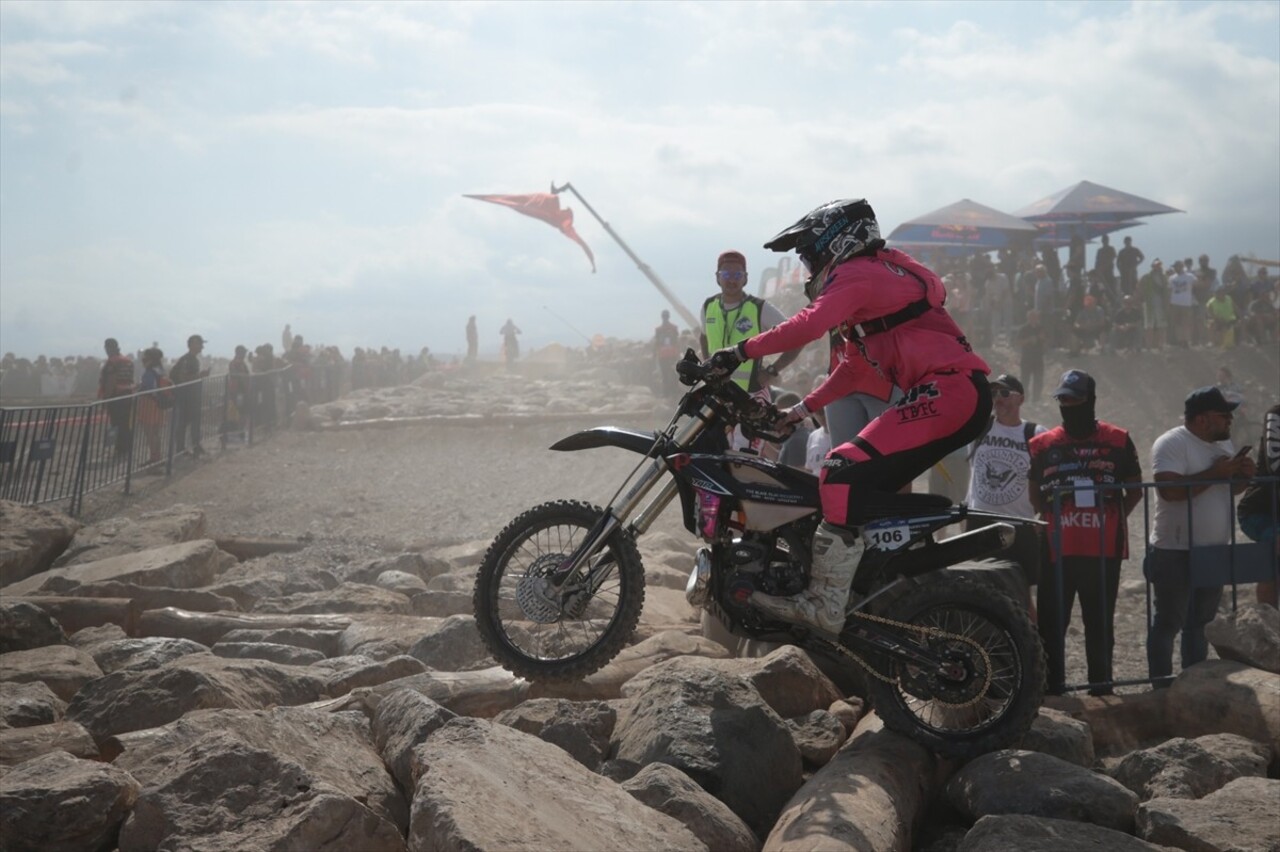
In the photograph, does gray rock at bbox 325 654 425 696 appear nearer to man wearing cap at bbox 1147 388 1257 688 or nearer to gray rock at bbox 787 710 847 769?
gray rock at bbox 787 710 847 769

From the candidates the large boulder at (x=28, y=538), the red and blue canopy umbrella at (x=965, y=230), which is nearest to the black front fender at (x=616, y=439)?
the large boulder at (x=28, y=538)

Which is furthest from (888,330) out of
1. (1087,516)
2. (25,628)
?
(25,628)

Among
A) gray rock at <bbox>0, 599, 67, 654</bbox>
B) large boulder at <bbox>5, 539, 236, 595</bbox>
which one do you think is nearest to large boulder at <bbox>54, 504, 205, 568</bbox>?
large boulder at <bbox>5, 539, 236, 595</bbox>

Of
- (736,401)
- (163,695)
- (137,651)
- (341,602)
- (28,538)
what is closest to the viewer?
(163,695)

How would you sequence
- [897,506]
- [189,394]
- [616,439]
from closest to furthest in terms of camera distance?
[897,506] < [616,439] < [189,394]

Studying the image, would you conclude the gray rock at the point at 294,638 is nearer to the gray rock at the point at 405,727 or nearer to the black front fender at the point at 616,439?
the gray rock at the point at 405,727

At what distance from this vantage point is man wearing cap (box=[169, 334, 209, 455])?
18578mm

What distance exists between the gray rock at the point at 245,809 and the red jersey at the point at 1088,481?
4352 millimetres

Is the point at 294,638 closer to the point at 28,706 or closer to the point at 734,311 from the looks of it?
the point at 28,706

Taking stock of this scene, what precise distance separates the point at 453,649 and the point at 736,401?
2.41 m

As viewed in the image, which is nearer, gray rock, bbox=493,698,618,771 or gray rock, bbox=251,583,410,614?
gray rock, bbox=493,698,618,771

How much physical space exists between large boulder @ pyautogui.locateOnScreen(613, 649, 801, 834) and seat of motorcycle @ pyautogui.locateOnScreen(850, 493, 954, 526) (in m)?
0.90

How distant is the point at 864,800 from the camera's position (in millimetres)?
4422

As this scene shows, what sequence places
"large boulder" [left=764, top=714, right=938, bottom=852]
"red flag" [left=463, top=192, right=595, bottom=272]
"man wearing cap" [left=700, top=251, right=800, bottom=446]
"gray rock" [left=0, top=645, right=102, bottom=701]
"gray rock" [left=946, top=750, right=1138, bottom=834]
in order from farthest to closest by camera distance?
"red flag" [left=463, top=192, right=595, bottom=272], "man wearing cap" [left=700, top=251, right=800, bottom=446], "gray rock" [left=0, top=645, right=102, bottom=701], "gray rock" [left=946, top=750, right=1138, bottom=834], "large boulder" [left=764, top=714, right=938, bottom=852]
